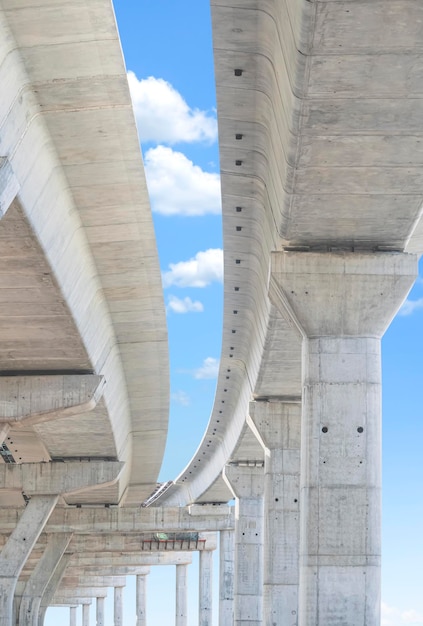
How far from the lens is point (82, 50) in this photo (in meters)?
21.8

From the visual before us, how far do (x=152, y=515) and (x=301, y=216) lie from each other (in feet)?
160

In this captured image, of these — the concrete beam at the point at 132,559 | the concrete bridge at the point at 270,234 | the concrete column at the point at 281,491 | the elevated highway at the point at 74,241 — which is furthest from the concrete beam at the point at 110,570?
the concrete bridge at the point at 270,234

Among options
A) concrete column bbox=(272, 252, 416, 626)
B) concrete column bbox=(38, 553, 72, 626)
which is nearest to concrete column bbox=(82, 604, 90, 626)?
concrete column bbox=(38, 553, 72, 626)

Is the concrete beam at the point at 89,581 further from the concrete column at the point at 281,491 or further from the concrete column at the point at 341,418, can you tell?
the concrete column at the point at 341,418

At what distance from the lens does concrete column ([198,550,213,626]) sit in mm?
88750

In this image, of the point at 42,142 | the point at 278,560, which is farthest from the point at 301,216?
the point at 278,560

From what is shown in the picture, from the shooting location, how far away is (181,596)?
97.2 metres

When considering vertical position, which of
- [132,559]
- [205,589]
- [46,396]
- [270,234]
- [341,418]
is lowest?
[341,418]

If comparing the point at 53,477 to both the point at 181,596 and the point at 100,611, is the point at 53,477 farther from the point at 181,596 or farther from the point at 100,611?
the point at 100,611

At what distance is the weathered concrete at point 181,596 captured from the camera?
9512 centimetres

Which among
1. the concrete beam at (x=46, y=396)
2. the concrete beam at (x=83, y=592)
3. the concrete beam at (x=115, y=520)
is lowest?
the concrete beam at (x=46, y=396)

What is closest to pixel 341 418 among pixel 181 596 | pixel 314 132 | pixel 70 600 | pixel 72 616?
pixel 314 132

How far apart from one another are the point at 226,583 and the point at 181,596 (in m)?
24.8

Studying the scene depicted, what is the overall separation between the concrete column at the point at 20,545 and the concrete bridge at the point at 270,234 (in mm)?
12552
